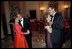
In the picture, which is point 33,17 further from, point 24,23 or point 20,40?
point 20,40

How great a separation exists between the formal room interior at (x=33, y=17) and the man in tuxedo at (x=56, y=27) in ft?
0.11

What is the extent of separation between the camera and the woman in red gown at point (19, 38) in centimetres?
218

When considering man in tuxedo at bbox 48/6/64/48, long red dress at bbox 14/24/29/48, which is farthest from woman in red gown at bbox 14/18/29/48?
man in tuxedo at bbox 48/6/64/48

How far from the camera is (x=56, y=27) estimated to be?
7.15 ft

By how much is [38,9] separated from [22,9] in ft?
0.51

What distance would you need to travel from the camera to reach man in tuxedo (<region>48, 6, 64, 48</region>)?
2172mm

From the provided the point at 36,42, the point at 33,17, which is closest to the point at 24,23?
the point at 33,17

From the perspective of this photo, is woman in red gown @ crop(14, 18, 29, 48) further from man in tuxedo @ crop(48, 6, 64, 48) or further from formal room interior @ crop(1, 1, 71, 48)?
man in tuxedo @ crop(48, 6, 64, 48)

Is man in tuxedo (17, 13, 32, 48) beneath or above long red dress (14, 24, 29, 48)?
above

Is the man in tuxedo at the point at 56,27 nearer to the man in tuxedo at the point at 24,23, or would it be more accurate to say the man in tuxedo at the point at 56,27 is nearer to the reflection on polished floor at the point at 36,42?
the reflection on polished floor at the point at 36,42

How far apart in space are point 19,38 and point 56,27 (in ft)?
1.23

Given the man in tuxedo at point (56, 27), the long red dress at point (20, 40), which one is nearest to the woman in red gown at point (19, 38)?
the long red dress at point (20, 40)

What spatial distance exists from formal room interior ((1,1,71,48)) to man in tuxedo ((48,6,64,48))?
0.11 ft

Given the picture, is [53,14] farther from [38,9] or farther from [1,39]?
[1,39]
